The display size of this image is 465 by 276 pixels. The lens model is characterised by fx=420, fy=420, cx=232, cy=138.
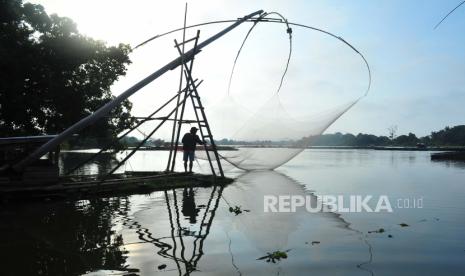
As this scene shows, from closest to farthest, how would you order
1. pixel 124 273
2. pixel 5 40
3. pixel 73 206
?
pixel 124 273, pixel 73 206, pixel 5 40

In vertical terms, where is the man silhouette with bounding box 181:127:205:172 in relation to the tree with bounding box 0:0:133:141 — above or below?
below

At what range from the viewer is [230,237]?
8648mm

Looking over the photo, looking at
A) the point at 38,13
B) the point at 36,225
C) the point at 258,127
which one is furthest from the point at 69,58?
the point at 36,225

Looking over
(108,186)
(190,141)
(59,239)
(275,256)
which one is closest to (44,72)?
(190,141)

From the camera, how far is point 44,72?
2409 cm

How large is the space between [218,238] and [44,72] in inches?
773

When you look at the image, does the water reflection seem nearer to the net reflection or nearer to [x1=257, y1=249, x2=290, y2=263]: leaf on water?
the net reflection

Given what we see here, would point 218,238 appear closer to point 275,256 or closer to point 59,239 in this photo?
point 275,256

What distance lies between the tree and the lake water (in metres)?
10.4

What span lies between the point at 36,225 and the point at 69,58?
18.4 m

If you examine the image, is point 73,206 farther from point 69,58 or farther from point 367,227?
point 69,58

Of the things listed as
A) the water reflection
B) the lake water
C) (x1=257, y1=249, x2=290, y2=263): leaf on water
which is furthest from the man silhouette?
(x1=257, y1=249, x2=290, y2=263): leaf on water

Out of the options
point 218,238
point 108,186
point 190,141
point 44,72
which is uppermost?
point 44,72

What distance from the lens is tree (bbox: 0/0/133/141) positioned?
22156 millimetres
